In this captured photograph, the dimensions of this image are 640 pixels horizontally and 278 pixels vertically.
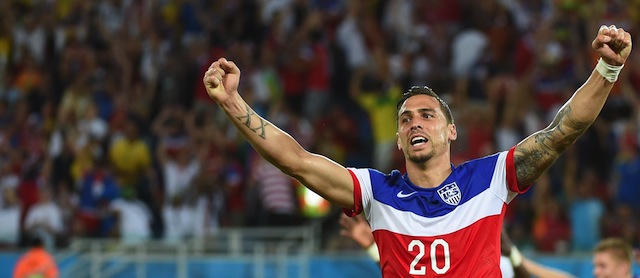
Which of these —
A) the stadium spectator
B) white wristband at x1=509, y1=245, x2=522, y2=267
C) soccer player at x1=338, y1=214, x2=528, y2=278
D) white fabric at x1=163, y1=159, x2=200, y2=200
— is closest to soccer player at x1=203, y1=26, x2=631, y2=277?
soccer player at x1=338, y1=214, x2=528, y2=278

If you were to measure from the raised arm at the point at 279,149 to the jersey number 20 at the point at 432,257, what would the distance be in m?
0.43

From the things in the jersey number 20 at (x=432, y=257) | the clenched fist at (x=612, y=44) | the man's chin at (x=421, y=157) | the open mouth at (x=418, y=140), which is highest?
the clenched fist at (x=612, y=44)

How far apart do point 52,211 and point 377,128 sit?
4.43 meters

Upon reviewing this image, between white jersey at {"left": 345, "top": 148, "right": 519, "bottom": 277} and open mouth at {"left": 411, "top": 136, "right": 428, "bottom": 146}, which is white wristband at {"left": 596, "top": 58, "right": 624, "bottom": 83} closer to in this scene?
white jersey at {"left": 345, "top": 148, "right": 519, "bottom": 277}

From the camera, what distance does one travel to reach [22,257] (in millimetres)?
14430

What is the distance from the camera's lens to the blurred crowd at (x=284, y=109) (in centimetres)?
1394

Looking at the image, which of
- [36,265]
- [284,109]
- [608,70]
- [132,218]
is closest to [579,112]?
[608,70]

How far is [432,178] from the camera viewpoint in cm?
586

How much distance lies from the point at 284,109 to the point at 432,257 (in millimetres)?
10208

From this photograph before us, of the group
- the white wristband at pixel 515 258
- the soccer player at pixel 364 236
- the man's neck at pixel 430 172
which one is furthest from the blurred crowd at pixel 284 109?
the man's neck at pixel 430 172

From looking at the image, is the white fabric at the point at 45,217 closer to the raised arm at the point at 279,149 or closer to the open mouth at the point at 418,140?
the raised arm at the point at 279,149

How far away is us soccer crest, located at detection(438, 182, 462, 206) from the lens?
571 cm

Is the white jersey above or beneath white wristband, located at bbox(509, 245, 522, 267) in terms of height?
beneath

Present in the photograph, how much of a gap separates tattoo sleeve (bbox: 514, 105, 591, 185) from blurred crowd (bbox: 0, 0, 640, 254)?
723 cm
